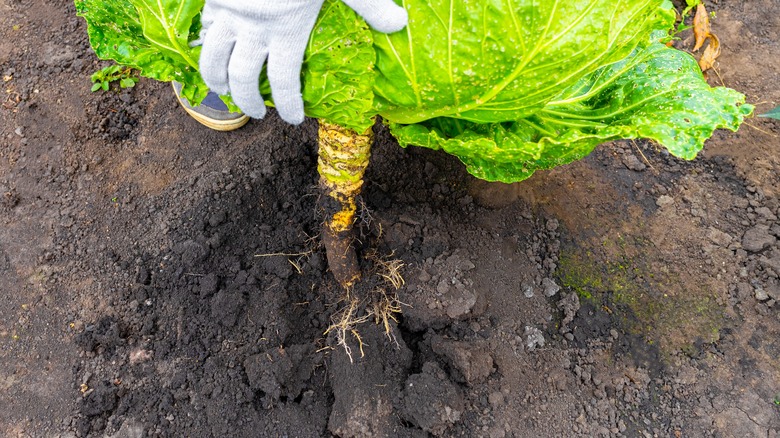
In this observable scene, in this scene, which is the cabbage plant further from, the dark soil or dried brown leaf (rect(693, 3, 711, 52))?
dried brown leaf (rect(693, 3, 711, 52))

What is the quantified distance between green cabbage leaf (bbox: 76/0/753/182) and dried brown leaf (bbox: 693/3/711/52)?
1947mm

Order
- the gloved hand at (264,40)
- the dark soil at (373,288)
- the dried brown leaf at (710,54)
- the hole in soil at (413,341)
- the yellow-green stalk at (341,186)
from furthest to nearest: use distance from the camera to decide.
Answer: the dried brown leaf at (710,54), the hole in soil at (413,341), the dark soil at (373,288), the yellow-green stalk at (341,186), the gloved hand at (264,40)

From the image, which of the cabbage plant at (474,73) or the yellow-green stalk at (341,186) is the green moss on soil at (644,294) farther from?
the yellow-green stalk at (341,186)

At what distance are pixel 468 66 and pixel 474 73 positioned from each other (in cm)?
4

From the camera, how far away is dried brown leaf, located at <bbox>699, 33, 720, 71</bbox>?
12.8 feet

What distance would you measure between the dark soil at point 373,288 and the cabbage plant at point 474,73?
80 cm

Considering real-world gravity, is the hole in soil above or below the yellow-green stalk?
below

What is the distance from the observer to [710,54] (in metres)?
3.92

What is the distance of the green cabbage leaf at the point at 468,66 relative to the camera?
1.75 meters

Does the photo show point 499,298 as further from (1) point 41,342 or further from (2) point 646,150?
(1) point 41,342

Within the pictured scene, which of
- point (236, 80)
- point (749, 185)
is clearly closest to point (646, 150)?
point (749, 185)

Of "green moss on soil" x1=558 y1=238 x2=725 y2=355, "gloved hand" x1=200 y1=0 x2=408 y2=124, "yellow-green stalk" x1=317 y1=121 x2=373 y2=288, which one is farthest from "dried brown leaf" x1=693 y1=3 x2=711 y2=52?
"gloved hand" x1=200 y1=0 x2=408 y2=124

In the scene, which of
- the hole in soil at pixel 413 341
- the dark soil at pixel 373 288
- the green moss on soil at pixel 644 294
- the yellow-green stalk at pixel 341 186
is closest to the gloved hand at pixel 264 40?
the yellow-green stalk at pixel 341 186

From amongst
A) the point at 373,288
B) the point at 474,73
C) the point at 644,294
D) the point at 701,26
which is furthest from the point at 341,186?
the point at 701,26
